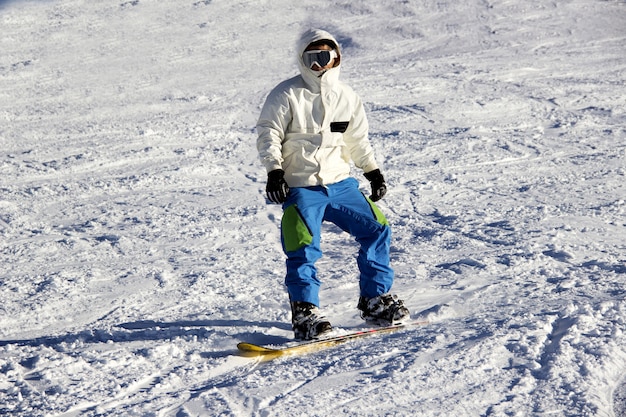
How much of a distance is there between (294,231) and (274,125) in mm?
511

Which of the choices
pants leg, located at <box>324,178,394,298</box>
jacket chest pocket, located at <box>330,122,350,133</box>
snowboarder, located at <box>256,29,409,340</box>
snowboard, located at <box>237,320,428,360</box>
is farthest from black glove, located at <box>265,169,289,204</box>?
snowboard, located at <box>237,320,428,360</box>

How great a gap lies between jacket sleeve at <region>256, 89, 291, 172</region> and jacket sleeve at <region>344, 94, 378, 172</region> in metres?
0.38

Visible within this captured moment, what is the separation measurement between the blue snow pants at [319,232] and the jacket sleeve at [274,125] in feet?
0.73

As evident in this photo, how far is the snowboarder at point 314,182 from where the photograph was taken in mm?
3639

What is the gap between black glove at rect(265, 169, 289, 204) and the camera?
3.60 m

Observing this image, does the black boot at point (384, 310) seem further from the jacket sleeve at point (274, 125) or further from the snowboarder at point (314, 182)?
the jacket sleeve at point (274, 125)

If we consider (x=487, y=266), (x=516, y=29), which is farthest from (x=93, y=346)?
(x=516, y=29)

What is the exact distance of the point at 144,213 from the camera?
612 cm

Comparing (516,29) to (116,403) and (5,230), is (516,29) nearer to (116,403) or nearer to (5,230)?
(5,230)

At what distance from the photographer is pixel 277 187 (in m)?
3.60

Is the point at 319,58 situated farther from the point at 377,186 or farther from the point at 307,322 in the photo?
the point at 307,322

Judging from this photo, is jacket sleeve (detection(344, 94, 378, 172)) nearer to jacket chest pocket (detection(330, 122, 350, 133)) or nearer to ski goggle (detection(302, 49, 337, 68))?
jacket chest pocket (detection(330, 122, 350, 133))

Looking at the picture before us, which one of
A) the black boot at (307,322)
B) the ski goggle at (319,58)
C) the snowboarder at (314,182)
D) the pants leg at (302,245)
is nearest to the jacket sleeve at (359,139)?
the snowboarder at (314,182)

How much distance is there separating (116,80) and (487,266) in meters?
8.56
